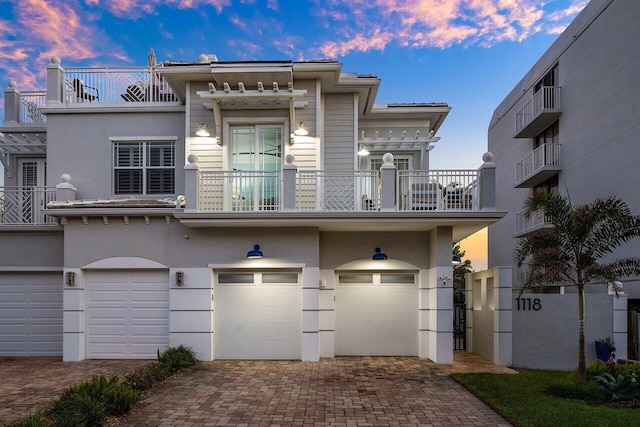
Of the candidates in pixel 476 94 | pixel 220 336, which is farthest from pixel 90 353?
pixel 476 94

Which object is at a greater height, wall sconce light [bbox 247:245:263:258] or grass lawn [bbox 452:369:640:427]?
wall sconce light [bbox 247:245:263:258]

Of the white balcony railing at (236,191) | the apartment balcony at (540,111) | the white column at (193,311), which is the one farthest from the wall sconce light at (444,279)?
the apartment balcony at (540,111)

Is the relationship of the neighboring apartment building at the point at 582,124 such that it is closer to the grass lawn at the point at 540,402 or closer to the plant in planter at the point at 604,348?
the plant in planter at the point at 604,348

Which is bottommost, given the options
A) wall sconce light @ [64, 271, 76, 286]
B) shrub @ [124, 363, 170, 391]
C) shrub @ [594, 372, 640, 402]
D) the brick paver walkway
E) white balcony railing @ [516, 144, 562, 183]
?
the brick paver walkway

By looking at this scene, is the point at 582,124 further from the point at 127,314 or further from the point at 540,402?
the point at 127,314

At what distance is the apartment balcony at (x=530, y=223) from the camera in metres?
17.9

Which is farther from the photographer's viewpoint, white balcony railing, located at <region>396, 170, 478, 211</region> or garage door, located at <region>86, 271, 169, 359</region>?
garage door, located at <region>86, 271, 169, 359</region>

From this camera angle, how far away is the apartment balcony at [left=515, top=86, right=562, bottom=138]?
17547mm

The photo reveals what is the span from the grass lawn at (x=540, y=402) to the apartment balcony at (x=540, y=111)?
39.9 feet

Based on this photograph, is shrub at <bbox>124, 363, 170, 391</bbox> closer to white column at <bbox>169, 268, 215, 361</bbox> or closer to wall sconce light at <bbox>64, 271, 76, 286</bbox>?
white column at <bbox>169, 268, 215, 361</bbox>

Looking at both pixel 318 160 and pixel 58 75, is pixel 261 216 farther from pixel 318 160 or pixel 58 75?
pixel 58 75

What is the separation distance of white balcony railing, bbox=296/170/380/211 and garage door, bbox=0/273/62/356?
7005 millimetres

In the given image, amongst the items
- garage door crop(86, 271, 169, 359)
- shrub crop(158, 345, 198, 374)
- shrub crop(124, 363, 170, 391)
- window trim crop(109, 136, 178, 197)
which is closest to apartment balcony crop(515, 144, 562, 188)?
window trim crop(109, 136, 178, 197)

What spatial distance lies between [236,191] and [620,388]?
8.84m
